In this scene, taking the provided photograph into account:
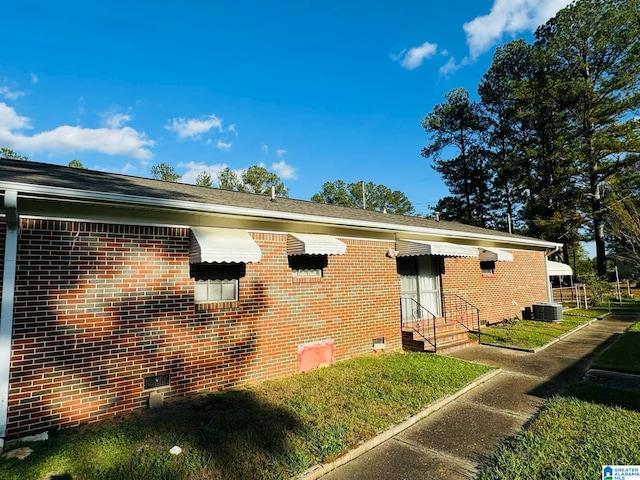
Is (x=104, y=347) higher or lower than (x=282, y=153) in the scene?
lower

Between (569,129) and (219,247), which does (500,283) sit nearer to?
(219,247)

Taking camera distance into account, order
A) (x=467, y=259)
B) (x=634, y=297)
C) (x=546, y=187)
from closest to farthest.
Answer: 1. (x=467, y=259)
2. (x=634, y=297)
3. (x=546, y=187)

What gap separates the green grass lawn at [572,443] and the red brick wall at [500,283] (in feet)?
20.9

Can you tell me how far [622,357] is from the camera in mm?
8688

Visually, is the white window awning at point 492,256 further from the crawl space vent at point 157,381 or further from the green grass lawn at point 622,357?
the crawl space vent at point 157,381

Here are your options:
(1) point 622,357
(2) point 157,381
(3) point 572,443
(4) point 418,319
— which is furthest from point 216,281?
(1) point 622,357

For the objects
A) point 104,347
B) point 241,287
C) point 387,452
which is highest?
point 241,287

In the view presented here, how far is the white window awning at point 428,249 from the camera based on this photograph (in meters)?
9.66

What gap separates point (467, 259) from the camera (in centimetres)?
1288

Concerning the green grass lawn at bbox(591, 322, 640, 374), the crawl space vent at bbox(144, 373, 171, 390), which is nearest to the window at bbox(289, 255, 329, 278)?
the crawl space vent at bbox(144, 373, 171, 390)

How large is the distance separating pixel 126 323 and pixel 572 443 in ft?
21.8

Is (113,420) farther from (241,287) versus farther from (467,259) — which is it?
(467,259)

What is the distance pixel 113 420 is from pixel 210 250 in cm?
297

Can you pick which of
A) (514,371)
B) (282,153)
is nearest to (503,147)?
(282,153)
